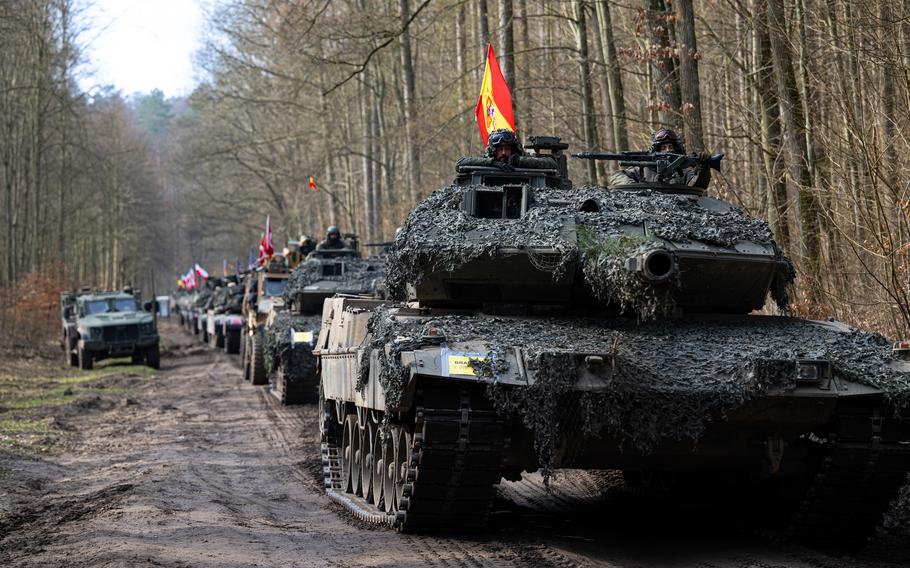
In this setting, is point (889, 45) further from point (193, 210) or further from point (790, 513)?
point (193, 210)

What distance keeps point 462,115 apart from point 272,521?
1789 centimetres

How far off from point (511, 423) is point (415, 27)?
27931mm

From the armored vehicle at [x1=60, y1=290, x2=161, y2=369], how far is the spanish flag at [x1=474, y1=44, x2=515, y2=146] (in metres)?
14.3

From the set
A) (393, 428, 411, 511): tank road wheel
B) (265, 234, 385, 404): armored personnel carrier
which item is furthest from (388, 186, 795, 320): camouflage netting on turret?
(265, 234, 385, 404): armored personnel carrier

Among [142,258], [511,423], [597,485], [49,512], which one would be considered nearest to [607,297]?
[511,423]

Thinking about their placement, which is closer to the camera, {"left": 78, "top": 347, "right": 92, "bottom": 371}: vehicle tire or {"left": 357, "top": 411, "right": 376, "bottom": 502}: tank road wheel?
{"left": 357, "top": 411, "right": 376, "bottom": 502}: tank road wheel

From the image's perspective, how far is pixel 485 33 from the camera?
2145cm

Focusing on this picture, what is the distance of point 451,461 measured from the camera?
7438mm

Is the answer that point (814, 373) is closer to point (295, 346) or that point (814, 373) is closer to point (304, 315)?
point (295, 346)

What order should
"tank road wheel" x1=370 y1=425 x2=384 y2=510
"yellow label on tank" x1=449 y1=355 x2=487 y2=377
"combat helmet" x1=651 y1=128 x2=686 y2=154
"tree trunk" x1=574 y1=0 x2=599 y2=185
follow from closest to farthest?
"yellow label on tank" x1=449 y1=355 x2=487 y2=377, "tank road wheel" x1=370 y1=425 x2=384 y2=510, "combat helmet" x1=651 y1=128 x2=686 y2=154, "tree trunk" x1=574 y1=0 x2=599 y2=185

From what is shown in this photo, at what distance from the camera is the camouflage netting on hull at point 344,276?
63.7ft

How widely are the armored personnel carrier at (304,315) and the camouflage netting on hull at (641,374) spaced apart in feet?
35.1

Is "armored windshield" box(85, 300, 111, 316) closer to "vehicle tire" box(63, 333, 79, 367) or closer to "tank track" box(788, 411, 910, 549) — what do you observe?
"vehicle tire" box(63, 333, 79, 367)

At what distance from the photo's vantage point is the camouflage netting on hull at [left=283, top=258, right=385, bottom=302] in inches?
765
